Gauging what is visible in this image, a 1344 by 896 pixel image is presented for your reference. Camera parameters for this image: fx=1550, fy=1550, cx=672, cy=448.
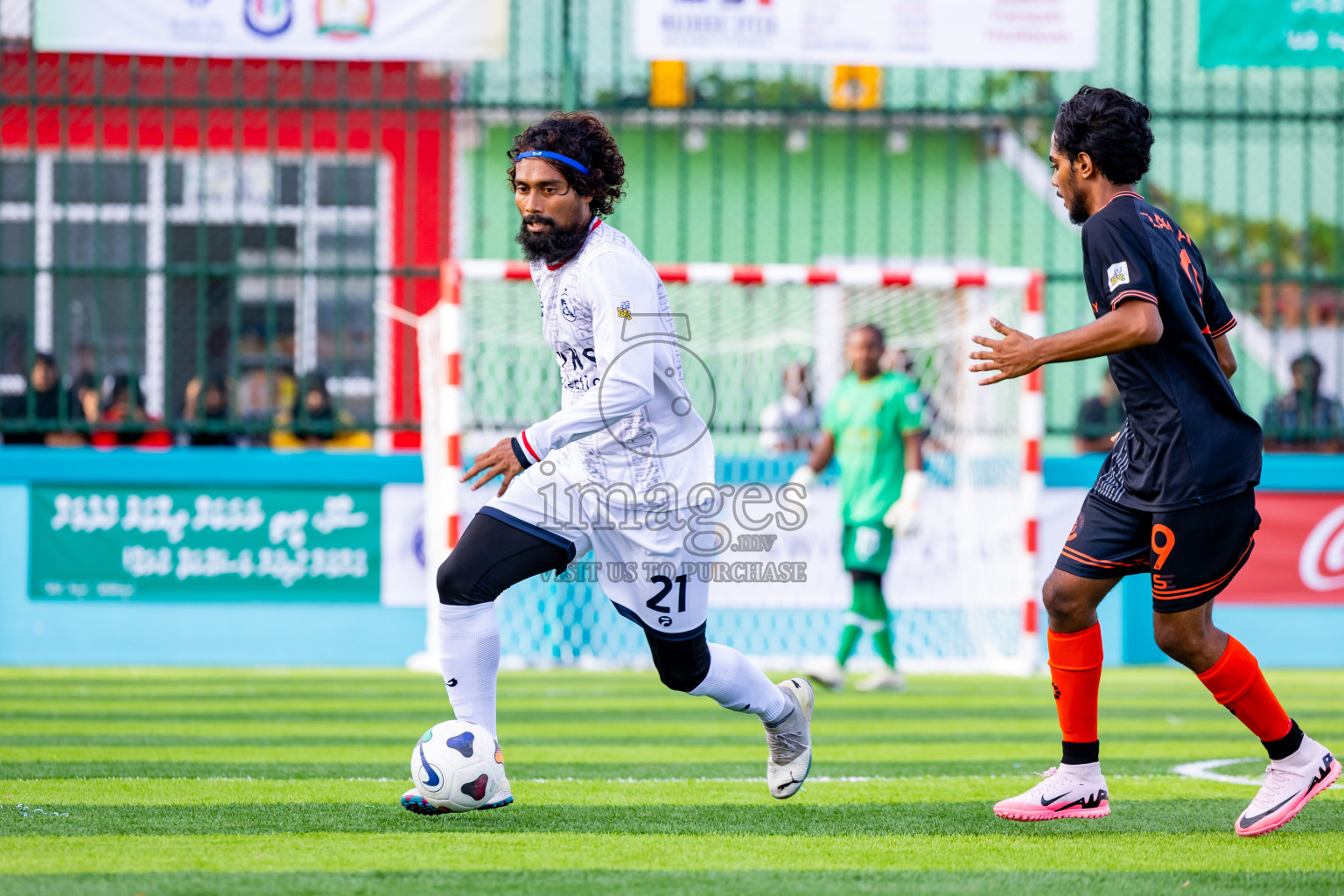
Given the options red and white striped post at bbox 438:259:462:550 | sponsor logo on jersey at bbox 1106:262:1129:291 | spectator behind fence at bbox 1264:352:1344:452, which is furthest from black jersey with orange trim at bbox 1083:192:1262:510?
spectator behind fence at bbox 1264:352:1344:452

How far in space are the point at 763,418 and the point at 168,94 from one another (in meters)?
4.74

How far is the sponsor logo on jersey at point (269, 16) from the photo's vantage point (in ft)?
34.7

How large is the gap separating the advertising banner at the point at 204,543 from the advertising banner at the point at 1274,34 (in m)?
6.70

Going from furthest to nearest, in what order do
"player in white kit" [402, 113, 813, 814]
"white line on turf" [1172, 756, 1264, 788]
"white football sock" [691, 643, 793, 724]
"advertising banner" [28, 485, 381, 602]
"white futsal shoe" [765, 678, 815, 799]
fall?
"advertising banner" [28, 485, 381, 602] < "white line on turf" [1172, 756, 1264, 788] < "white futsal shoe" [765, 678, 815, 799] < "white football sock" [691, 643, 793, 724] < "player in white kit" [402, 113, 813, 814]

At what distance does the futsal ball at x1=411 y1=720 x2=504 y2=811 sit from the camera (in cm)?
451

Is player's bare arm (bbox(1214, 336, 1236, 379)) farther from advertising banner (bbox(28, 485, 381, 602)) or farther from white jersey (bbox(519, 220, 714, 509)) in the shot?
advertising banner (bbox(28, 485, 381, 602))

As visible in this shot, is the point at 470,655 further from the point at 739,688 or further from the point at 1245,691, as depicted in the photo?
the point at 1245,691

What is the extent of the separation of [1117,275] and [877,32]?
22.3 ft

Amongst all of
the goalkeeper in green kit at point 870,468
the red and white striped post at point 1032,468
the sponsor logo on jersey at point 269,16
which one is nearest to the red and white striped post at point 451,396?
the sponsor logo on jersey at point 269,16

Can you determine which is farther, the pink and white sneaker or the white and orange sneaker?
the pink and white sneaker

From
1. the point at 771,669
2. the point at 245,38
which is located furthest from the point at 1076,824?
the point at 245,38

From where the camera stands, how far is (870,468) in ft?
29.7

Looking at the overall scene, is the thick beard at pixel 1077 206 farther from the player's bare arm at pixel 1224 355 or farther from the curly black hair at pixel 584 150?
the curly black hair at pixel 584 150

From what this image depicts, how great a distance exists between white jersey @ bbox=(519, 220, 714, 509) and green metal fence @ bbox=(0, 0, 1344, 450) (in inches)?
260
